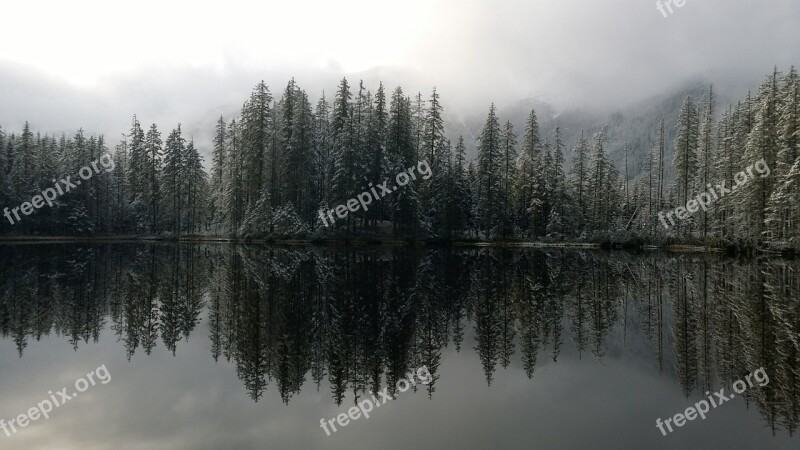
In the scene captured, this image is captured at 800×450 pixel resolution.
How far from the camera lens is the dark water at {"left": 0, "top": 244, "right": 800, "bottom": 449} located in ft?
26.7

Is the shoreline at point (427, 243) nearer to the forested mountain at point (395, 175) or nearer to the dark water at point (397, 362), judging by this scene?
the forested mountain at point (395, 175)

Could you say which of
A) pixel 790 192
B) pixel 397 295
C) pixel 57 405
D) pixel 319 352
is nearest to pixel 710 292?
pixel 397 295

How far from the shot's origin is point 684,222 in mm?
61000

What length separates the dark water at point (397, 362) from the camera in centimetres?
812

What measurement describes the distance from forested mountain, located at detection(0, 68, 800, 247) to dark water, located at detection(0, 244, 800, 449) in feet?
116

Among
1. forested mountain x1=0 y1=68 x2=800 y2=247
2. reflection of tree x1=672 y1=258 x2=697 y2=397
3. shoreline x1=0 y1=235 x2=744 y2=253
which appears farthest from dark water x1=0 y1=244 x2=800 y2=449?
forested mountain x1=0 y1=68 x2=800 y2=247

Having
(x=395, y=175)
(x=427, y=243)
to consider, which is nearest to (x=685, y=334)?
(x=427, y=243)

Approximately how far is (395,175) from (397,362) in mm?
Answer: 50409

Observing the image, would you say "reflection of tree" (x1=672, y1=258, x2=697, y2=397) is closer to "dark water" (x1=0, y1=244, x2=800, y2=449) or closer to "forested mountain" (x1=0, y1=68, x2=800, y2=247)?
"dark water" (x1=0, y1=244, x2=800, y2=449)

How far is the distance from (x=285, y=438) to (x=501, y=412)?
3.67 meters

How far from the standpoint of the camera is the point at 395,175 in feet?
202

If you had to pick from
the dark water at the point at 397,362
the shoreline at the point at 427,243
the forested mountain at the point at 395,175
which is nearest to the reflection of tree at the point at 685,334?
the dark water at the point at 397,362

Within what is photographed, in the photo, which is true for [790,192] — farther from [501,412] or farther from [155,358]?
[155,358]

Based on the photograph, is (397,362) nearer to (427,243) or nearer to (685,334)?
(685,334)
